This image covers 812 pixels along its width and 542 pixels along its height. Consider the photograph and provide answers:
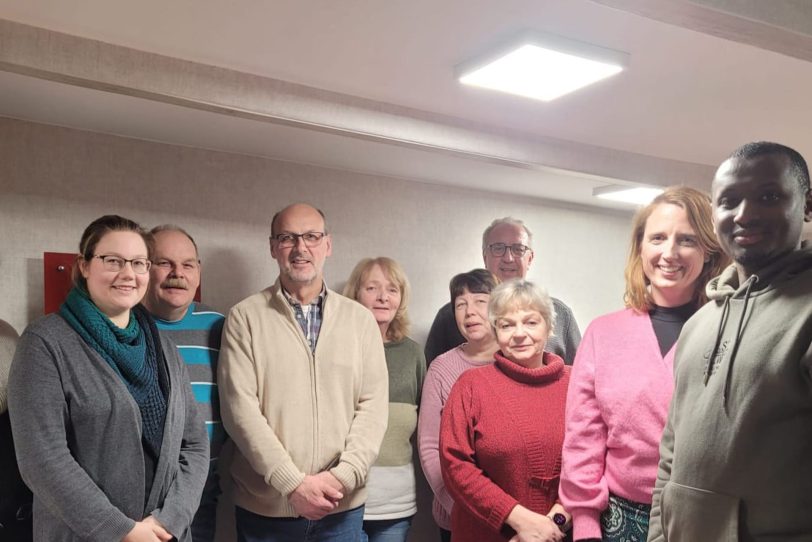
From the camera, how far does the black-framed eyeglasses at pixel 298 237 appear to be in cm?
280

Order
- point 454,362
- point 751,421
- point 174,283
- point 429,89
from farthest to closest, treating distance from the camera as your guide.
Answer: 1. point 454,362
2. point 429,89
3. point 174,283
4. point 751,421

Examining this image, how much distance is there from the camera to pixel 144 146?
3410 millimetres

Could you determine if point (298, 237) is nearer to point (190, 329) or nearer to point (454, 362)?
point (190, 329)

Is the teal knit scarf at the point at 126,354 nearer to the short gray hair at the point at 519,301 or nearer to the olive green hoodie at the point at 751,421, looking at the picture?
the short gray hair at the point at 519,301

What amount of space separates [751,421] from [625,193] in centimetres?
310

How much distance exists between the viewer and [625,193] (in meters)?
4.37

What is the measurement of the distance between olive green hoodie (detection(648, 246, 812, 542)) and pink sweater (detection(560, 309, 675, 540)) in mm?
442

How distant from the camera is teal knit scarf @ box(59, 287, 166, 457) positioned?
2.17 m

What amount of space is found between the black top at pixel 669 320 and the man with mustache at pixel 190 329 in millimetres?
1539

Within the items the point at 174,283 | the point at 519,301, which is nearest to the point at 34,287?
the point at 174,283

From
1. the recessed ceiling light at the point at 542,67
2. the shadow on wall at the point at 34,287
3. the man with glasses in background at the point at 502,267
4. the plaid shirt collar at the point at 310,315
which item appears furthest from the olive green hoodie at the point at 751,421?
the shadow on wall at the point at 34,287

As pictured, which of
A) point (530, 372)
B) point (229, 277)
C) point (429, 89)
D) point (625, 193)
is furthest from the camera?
point (625, 193)

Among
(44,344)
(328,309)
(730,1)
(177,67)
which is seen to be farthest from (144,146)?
(730,1)

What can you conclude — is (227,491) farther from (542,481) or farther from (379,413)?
(542,481)
